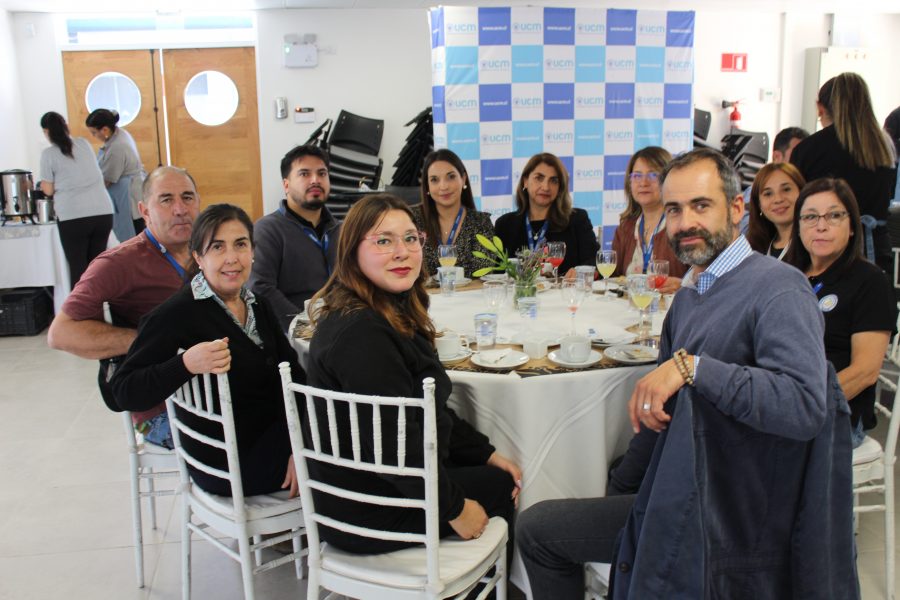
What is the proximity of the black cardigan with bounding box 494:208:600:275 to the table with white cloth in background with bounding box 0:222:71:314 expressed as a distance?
13.5ft

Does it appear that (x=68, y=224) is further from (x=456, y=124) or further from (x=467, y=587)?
(x=467, y=587)

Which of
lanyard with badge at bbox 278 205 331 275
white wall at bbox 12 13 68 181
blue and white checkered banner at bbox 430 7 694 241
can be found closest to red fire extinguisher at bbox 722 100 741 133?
blue and white checkered banner at bbox 430 7 694 241

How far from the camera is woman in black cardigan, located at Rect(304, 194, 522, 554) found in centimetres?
162

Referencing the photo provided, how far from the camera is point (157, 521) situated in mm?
2930

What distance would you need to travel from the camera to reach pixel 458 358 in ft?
7.13

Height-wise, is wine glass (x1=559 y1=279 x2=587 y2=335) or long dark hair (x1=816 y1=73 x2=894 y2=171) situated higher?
long dark hair (x1=816 y1=73 x2=894 y2=171)

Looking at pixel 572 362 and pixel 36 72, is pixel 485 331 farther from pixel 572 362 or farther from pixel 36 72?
pixel 36 72

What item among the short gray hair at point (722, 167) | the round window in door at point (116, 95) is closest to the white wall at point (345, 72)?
the round window in door at point (116, 95)

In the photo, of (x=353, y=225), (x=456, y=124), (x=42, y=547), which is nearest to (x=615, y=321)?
(x=353, y=225)

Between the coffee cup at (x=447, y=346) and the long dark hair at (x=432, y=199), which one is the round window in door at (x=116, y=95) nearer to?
the long dark hair at (x=432, y=199)

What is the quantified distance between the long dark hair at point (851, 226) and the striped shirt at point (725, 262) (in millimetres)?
879

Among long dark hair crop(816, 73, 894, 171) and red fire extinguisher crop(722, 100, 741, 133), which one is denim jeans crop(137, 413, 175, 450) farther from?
red fire extinguisher crop(722, 100, 741, 133)

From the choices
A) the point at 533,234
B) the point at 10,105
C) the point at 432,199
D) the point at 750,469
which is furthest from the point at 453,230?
the point at 10,105

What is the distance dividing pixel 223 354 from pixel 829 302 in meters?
1.78
